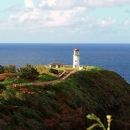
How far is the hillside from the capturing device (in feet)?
110

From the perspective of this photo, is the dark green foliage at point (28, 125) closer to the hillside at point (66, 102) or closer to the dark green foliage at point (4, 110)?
the hillside at point (66, 102)

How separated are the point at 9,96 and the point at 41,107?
443 cm

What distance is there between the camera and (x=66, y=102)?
43.1 m

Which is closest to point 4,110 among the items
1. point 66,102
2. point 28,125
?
point 28,125

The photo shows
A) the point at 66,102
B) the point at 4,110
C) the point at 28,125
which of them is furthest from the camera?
the point at 66,102

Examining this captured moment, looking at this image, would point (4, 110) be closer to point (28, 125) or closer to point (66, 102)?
point (28, 125)

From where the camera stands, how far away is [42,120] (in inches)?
1374

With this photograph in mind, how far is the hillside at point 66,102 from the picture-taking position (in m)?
33.4

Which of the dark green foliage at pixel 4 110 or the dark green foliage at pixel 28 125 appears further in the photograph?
the dark green foliage at pixel 4 110

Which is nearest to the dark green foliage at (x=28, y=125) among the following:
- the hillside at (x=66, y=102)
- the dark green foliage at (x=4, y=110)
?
the hillside at (x=66, y=102)

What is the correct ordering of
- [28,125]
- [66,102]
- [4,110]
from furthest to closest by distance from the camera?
[66,102]
[4,110]
[28,125]

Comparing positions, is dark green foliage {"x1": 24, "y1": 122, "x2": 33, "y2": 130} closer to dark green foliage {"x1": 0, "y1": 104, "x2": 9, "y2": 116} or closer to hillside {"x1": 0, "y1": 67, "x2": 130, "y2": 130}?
hillside {"x1": 0, "y1": 67, "x2": 130, "y2": 130}

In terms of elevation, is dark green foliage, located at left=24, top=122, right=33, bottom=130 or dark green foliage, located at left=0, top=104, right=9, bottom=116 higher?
dark green foliage, located at left=0, top=104, right=9, bottom=116

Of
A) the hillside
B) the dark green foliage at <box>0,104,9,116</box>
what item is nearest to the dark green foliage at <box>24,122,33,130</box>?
the hillside
